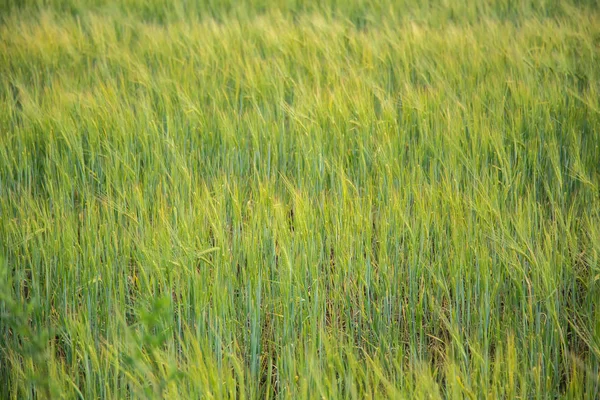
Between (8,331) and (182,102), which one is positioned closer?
(8,331)

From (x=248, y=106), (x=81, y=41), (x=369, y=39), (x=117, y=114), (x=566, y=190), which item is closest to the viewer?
(x=566, y=190)

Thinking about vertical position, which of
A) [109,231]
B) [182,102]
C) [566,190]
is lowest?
[566,190]

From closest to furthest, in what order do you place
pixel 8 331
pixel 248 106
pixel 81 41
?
pixel 8 331 < pixel 248 106 < pixel 81 41

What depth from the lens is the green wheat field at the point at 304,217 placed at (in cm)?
130

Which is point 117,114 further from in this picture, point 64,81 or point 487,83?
point 487,83

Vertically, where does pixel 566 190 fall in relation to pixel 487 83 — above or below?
below

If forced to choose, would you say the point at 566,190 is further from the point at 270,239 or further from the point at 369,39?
the point at 369,39

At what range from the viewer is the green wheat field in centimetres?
130

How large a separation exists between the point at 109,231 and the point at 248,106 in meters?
1.20

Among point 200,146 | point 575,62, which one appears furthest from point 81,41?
point 575,62

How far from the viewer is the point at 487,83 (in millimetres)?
2570

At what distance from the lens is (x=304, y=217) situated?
5.35 feet

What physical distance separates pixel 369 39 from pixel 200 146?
4.43ft

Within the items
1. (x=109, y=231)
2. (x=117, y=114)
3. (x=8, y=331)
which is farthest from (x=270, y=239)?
(x=117, y=114)
